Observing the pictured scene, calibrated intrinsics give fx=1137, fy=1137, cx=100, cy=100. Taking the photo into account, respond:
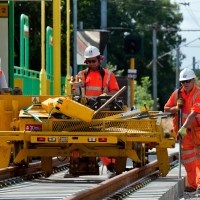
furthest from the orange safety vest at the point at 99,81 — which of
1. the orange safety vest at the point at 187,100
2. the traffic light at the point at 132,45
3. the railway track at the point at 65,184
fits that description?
the traffic light at the point at 132,45

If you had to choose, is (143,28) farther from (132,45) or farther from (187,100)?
(187,100)

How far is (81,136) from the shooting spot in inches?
661

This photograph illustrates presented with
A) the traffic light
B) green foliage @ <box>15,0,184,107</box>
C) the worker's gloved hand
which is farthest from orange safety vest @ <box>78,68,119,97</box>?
green foliage @ <box>15,0,184,107</box>

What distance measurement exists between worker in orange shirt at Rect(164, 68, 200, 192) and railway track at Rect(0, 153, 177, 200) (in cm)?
74

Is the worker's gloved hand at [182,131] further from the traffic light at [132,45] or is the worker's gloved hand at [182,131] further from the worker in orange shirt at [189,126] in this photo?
the traffic light at [132,45]

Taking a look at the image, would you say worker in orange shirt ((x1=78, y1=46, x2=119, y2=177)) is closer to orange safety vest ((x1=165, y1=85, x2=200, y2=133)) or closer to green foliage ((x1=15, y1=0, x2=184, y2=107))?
orange safety vest ((x1=165, y1=85, x2=200, y2=133))

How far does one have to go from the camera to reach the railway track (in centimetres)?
1448

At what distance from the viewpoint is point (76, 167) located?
17641 millimetres

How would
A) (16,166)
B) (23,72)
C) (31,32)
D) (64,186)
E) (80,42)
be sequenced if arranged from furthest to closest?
(31,32)
(80,42)
(23,72)
(16,166)
(64,186)

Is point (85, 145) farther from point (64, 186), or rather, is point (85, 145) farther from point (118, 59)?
point (118, 59)

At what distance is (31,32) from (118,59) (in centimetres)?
5009

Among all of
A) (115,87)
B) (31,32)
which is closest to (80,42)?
(115,87)

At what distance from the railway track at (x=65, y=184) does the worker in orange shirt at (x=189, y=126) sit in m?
0.74

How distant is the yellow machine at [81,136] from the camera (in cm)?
1681
